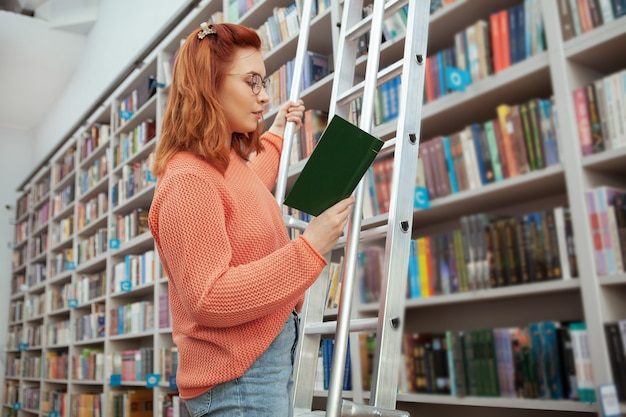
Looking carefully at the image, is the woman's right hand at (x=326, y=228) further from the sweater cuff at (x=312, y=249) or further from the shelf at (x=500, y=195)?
the shelf at (x=500, y=195)

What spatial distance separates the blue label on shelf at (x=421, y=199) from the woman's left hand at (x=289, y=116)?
1.63 feet

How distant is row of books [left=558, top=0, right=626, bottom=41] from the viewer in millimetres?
1513

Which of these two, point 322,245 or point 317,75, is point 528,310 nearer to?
point 322,245

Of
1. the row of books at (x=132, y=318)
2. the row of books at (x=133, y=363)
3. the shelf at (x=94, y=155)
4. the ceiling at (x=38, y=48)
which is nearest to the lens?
the row of books at (x=133, y=363)

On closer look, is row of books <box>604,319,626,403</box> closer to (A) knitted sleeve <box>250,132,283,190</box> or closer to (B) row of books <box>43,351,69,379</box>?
(A) knitted sleeve <box>250,132,283,190</box>

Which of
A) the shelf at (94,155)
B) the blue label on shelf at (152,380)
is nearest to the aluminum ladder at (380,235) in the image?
the blue label on shelf at (152,380)

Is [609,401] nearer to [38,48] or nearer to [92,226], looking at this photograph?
[92,226]

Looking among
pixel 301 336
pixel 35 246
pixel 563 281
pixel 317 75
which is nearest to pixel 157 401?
pixel 317 75

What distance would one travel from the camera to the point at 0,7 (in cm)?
568

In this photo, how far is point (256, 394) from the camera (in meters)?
1.04

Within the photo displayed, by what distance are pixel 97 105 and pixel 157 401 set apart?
289 centimetres

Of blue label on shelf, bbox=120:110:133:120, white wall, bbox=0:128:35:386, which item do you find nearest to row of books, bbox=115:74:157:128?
blue label on shelf, bbox=120:110:133:120

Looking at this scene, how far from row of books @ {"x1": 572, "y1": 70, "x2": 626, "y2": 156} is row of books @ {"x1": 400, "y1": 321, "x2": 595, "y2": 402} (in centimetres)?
48

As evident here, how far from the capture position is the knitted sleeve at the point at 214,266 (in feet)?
3.13
